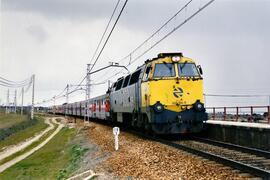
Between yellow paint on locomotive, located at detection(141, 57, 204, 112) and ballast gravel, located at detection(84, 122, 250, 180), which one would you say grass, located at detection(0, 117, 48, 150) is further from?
ballast gravel, located at detection(84, 122, 250, 180)

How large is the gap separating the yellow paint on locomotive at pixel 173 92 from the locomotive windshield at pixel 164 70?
21 cm

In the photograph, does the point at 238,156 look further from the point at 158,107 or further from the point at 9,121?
the point at 9,121

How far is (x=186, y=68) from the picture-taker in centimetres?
1944

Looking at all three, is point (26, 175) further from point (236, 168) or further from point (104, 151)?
point (236, 168)

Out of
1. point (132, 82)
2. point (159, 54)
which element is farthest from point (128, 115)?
point (159, 54)

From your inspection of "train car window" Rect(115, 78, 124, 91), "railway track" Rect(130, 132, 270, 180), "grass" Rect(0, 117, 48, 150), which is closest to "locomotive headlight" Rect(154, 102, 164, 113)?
"railway track" Rect(130, 132, 270, 180)

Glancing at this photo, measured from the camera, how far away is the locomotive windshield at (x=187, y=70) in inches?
757

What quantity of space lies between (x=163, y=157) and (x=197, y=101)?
5.85 metres

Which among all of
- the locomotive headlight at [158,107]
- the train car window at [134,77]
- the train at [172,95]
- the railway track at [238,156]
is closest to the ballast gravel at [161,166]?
the railway track at [238,156]

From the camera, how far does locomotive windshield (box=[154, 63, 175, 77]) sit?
19.0m

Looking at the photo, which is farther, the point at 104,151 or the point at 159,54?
the point at 159,54

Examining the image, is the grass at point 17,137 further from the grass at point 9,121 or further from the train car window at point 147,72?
the train car window at point 147,72

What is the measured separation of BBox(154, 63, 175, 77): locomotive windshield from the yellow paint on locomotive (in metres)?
0.21

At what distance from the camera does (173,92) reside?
737 inches
